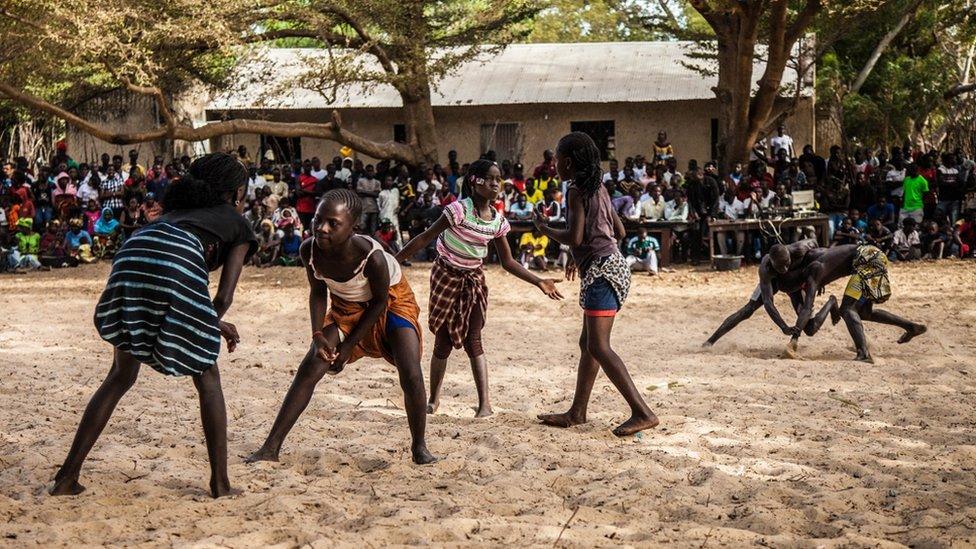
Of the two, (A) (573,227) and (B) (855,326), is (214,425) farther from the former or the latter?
(B) (855,326)

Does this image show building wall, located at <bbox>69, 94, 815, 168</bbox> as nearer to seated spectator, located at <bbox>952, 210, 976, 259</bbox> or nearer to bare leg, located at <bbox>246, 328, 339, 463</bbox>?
seated spectator, located at <bbox>952, 210, 976, 259</bbox>

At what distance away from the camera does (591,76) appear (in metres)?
23.5

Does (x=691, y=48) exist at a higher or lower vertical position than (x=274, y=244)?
higher

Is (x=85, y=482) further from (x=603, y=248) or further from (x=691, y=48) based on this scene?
(x=691, y=48)

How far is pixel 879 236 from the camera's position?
1608 centimetres

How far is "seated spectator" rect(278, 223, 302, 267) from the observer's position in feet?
57.2

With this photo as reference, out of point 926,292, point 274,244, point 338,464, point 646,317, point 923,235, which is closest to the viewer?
point 338,464

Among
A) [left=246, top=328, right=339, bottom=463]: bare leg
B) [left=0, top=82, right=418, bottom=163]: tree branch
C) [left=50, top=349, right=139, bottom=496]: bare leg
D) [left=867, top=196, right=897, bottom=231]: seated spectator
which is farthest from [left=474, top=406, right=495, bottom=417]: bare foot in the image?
[left=0, top=82, right=418, bottom=163]: tree branch

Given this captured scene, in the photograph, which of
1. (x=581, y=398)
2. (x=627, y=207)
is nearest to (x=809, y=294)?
(x=581, y=398)

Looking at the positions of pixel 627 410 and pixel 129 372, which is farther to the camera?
pixel 627 410

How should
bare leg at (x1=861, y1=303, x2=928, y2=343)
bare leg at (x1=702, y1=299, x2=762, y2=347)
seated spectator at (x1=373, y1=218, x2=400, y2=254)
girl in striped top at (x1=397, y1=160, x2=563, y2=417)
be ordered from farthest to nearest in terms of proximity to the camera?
seated spectator at (x1=373, y1=218, x2=400, y2=254), bare leg at (x1=702, y1=299, x2=762, y2=347), bare leg at (x1=861, y1=303, x2=928, y2=343), girl in striped top at (x1=397, y1=160, x2=563, y2=417)

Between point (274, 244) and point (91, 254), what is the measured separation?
3.35 meters

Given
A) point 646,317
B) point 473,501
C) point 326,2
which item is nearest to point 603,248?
point 473,501

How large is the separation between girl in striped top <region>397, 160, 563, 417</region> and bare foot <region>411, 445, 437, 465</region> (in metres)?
1.25
